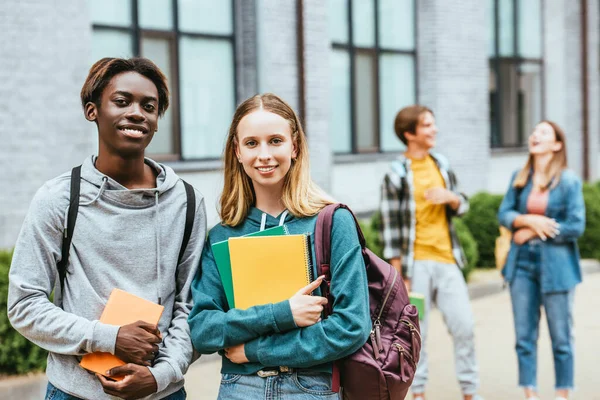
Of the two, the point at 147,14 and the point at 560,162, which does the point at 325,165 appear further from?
the point at 560,162

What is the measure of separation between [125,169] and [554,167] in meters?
4.02

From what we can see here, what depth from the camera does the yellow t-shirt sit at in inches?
244

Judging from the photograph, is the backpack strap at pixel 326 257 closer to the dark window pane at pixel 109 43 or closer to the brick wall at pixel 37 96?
the brick wall at pixel 37 96

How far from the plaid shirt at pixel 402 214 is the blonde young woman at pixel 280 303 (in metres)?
3.13

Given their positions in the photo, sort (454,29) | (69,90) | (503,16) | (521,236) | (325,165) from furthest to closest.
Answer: (503,16) → (454,29) → (325,165) → (69,90) → (521,236)

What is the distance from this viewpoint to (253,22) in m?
10.4

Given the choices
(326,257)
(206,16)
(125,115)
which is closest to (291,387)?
(326,257)

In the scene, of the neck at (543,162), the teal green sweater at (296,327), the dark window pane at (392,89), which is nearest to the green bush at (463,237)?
the dark window pane at (392,89)

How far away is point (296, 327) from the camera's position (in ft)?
9.37

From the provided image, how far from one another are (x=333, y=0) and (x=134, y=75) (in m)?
9.33

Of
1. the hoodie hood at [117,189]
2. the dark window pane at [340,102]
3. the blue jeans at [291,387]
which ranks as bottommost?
the blue jeans at [291,387]

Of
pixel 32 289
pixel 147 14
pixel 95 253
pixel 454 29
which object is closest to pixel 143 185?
pixel 95 253

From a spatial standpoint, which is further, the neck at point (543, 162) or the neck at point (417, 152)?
the neck at point (417, 152)

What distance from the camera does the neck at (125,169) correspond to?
295 centimetres
